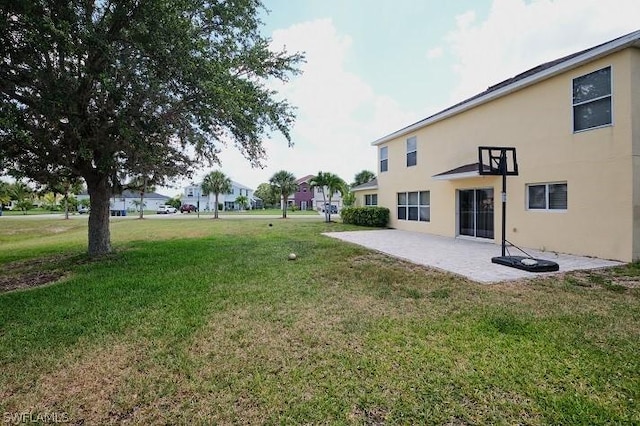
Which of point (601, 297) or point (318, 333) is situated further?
point (601, 297)

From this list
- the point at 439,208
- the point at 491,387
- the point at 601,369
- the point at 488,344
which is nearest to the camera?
the point at 491,387

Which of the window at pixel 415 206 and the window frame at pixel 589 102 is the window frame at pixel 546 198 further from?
the window at pixel 415 206

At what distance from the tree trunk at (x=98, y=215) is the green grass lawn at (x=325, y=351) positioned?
353 cm

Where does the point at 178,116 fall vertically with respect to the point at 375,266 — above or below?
above

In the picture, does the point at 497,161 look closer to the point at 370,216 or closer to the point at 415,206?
the point at 415,206

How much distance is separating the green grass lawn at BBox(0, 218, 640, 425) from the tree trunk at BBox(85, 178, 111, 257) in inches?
139

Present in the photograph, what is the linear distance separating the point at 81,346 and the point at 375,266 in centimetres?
608

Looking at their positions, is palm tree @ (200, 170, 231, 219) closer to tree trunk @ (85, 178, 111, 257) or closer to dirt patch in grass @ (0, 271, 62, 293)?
tree trunk @ (85, 178, 111, 257)

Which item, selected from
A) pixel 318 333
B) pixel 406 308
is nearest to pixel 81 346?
pixel 318 333

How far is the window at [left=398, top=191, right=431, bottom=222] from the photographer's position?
50.5 ft

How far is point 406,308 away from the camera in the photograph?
5.00m

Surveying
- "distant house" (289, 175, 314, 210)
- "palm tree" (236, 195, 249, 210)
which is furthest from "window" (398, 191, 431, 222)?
"palm tree" (236, 195, 249, 210)

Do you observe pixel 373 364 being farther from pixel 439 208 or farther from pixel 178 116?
pixel 439 208

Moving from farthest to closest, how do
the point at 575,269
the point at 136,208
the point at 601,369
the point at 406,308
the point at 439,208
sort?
the point at 136,208 → the point at 439,208 → the point at 575,269 → the point at 406,308 → the point at 601,369
